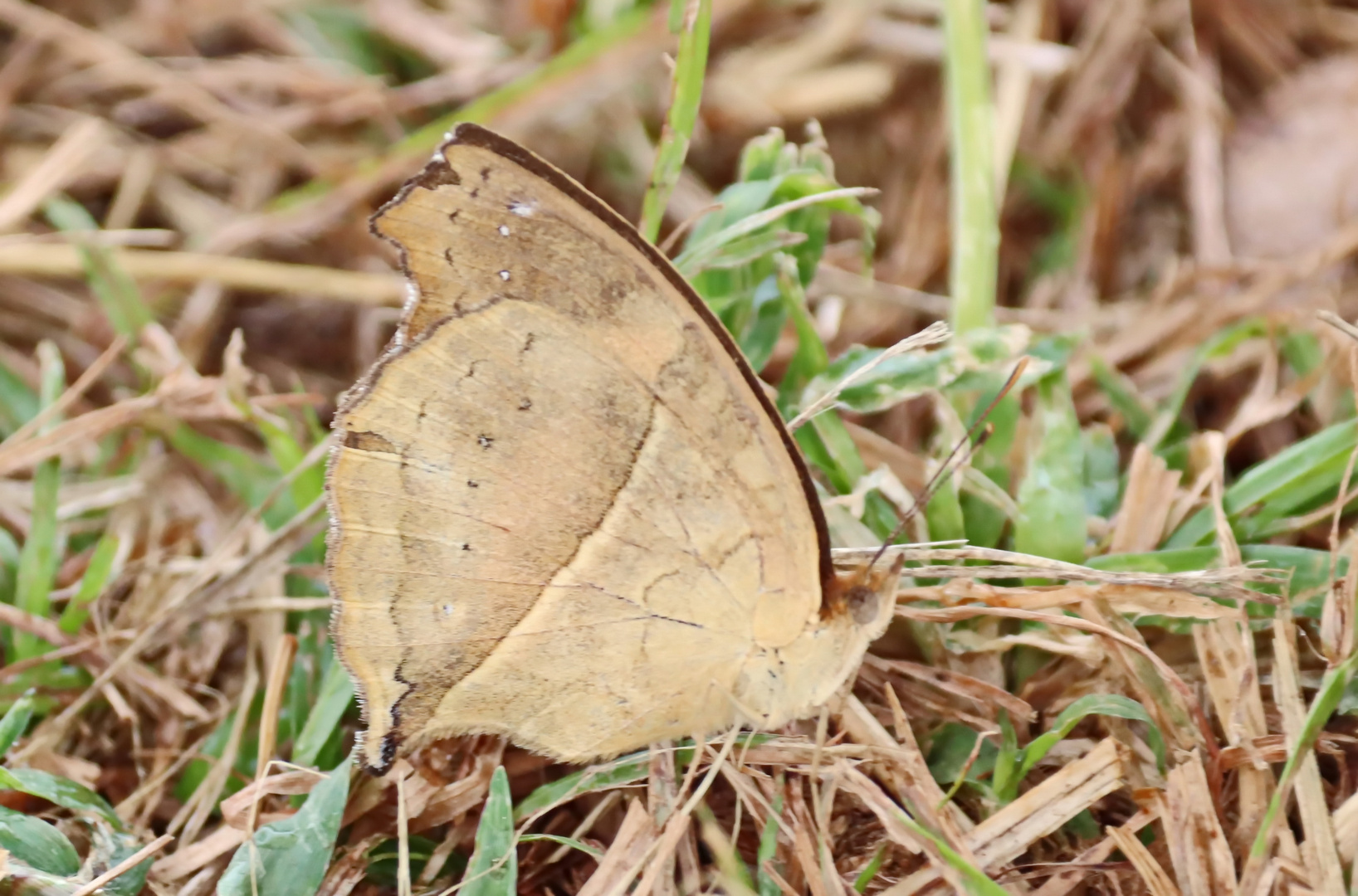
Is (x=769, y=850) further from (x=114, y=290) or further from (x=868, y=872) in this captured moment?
(x=114, y=290)

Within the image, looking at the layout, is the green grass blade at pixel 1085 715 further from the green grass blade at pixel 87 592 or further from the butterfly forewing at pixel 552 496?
the green grass blade at pixel 87 592

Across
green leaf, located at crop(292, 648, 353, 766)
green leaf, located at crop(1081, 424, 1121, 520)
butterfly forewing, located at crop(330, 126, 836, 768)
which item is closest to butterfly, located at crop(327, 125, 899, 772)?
butterfly forewing, located at crop(330, 126, 836, 768)

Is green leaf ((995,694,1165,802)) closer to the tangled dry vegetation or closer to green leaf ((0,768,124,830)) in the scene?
the tangled dry vegetation

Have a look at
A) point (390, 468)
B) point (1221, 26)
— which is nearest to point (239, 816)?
point (390, 468)

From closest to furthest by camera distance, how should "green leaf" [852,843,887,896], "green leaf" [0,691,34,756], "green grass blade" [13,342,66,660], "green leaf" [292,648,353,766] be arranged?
"green leaf" [852,843,887,896], "green leaf" [0,691,34,756], "green leaf" [292,648,353,766], "green grass blade" [13,342,66,660]

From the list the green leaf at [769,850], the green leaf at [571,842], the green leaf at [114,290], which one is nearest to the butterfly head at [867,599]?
the green leaf at [769,850]

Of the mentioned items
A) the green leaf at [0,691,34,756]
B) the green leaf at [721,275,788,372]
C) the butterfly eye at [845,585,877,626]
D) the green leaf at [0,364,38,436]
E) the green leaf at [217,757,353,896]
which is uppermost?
the green leaf at [0,364,38,436]

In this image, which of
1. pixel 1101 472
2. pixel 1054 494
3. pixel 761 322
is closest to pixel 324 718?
pixel 761 322
